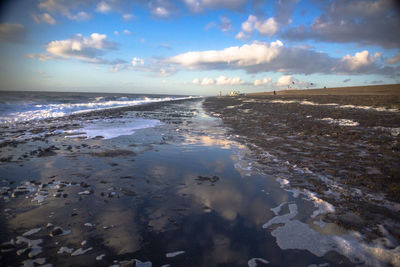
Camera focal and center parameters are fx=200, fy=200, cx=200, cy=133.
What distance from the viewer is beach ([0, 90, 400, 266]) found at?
273 cm

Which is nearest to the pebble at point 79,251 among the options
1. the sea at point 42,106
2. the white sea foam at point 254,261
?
the white sea foam at point 254,261

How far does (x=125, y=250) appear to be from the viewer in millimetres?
2795

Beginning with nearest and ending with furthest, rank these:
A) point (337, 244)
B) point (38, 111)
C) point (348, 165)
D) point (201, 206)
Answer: point (337, 244) < point (201, 206) < point (348, 165) < point (38, 111)

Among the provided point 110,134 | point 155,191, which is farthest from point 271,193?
point 110,134

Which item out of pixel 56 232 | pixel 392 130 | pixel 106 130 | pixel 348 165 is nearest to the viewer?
pixel 56 232

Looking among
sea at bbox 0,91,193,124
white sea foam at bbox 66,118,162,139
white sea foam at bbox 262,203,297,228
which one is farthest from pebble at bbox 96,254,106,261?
sea at bbox 0,91,193,124

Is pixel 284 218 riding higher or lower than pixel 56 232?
lower

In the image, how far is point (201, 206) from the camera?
4008mm

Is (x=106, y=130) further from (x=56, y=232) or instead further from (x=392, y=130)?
(x=392, y=130)

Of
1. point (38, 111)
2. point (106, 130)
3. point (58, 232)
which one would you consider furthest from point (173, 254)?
point (38, 111)

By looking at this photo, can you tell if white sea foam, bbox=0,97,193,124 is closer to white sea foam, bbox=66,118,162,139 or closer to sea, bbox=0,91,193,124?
sea, bbox=0,91,193,124

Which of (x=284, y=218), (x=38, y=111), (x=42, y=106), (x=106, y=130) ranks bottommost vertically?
(x=284, y=218)

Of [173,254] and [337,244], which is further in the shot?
[337,244]

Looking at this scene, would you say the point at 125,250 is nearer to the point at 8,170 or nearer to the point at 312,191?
the point at 312,191
